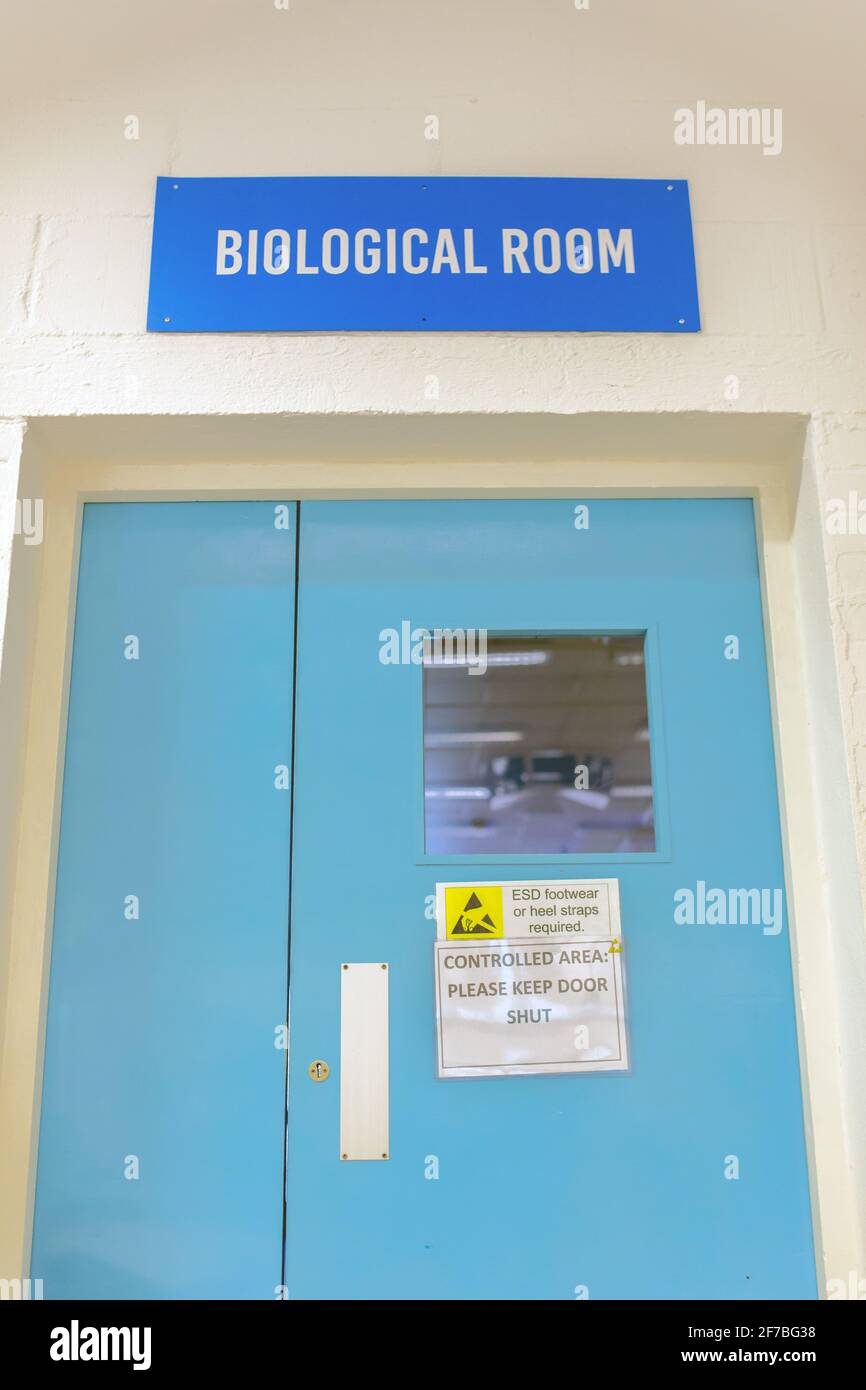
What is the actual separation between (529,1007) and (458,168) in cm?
157

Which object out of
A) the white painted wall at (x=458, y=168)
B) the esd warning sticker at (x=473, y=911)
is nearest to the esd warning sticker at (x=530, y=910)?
the esd warning sticker at (x=473, y=911)

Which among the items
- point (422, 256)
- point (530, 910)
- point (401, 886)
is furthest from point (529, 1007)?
point (422, 256)

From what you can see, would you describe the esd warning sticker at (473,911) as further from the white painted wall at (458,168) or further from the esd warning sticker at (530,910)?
the white painted wall at (458,168)

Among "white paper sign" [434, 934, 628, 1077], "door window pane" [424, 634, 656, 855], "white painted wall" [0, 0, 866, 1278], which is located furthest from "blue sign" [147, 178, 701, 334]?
"white paper sign" [434, 934, 628, 1077]

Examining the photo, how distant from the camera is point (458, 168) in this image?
6.64 feet

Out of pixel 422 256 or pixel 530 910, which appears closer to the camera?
pixel 530 910

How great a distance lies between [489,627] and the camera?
200 centimetres

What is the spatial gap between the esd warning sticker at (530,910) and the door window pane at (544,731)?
69 mm

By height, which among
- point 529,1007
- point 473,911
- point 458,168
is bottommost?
point 529,1007

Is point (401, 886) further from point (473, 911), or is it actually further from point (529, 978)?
point (529, 978)

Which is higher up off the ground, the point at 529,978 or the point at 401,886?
the point at 401,886

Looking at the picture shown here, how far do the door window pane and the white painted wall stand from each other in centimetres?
34

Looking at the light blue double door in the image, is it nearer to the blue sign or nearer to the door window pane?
the door window pane
